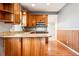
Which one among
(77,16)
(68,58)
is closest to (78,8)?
(77,16)

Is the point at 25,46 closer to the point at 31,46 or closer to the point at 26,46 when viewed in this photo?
the point at 26,46

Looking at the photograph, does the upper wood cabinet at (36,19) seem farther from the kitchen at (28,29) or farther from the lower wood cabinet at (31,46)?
the lower wood cabinet at (31,46)

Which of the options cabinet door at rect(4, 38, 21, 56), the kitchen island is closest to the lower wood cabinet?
the kitchen island

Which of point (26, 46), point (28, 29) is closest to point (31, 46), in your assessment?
point (26, 46)

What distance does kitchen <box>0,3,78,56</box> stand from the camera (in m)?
2.73

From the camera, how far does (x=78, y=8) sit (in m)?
3.95

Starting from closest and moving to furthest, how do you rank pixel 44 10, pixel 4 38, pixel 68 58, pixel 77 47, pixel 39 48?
pixel 68 58, pixel 4 38, pixel 39 48, pixel 77 47, pixel 44 10

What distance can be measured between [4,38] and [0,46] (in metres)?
0.18

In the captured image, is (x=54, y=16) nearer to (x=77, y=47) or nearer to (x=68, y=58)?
(x=77, y=47)

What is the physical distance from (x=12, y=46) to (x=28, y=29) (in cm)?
466

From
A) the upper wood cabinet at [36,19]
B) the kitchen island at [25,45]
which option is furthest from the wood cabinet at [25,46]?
the upper wood cabinet at [36,19]

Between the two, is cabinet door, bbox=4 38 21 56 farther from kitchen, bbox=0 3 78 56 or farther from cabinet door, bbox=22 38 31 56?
cabinet door, bbox=22 38 31 56

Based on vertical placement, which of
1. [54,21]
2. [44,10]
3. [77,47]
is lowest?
[77,47]

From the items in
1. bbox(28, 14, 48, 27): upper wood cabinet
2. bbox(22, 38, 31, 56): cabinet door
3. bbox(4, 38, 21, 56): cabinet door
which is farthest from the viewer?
bbox(28, 14, 48, 27): upper wood cabinet
